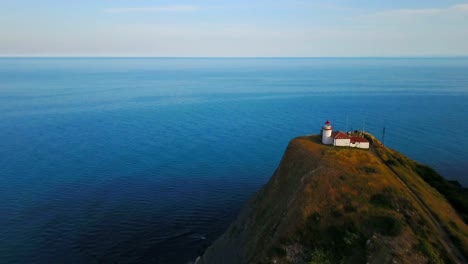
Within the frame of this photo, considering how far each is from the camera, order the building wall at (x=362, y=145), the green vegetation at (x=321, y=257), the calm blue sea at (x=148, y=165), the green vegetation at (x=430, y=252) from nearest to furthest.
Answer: the green vegetation at (x=430, y=252), the green vegetation at (x=321, y=257), the calm blue sea at (x=148, y=165), the building wall at (x=362, y=145)

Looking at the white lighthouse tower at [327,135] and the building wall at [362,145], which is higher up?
the white lighthouse tower at [327,135]

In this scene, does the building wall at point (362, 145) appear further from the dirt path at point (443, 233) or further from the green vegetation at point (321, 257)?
the green vegetation at point (321, 257)

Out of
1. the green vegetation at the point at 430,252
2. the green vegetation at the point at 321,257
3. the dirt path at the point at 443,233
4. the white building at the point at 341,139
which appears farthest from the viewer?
the white building at the point at 341,139

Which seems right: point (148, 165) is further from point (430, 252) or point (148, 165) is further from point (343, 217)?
point (430, 252)

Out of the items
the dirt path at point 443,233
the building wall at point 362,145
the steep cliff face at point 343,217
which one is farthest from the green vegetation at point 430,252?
the building wall at point 362,145

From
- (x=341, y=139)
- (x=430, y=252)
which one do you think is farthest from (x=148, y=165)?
(x=430, y=252)

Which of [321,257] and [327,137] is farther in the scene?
[327,137]

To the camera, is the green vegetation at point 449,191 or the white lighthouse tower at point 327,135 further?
the white lighthouse tower at point 327,135

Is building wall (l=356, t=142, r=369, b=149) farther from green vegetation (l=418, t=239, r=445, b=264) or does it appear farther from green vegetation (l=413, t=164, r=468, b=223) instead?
green vegetation (l=418, t=239, r=445, b=264)
